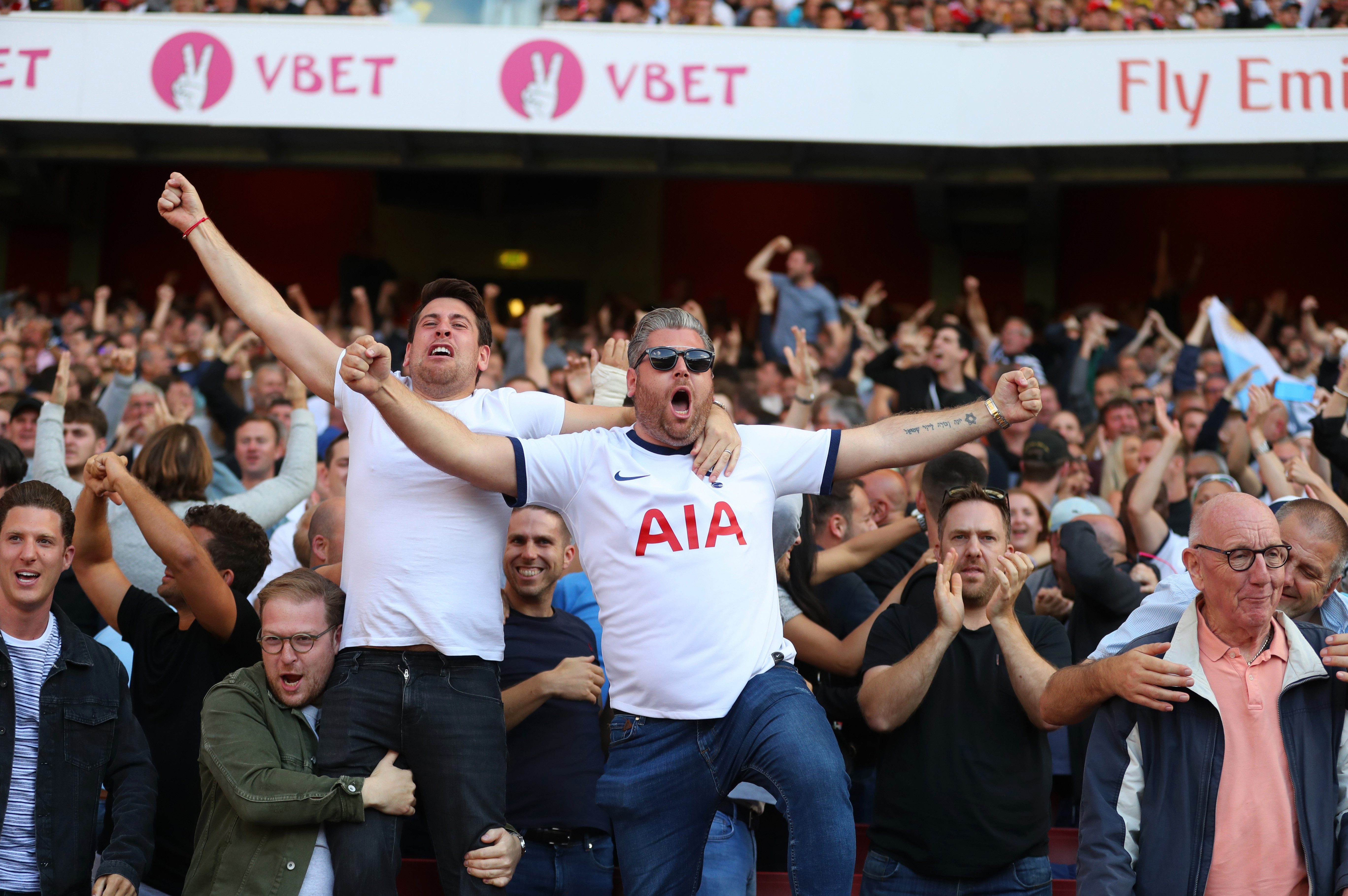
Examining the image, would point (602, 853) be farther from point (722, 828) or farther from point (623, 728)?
point (623, 728)

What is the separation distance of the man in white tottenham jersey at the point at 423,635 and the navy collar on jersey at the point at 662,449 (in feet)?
0.26

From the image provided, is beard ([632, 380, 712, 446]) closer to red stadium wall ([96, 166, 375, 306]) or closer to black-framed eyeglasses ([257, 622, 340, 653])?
black-framed eyeglasses ([257, 622, 340, 653])

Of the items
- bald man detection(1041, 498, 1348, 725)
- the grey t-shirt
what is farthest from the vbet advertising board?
bald man detection(1041, 498, 1348, 725)

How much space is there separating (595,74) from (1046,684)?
28.9 ft

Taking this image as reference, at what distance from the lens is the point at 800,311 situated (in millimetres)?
10109

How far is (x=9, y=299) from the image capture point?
13.1 metres

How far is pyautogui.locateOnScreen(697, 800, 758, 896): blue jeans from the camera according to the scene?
12.6 feet

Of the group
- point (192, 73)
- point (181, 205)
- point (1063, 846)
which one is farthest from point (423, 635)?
point (192, 73)

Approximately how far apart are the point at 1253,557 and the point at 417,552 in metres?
2.02

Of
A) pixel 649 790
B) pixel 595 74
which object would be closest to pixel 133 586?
pixel 649 790

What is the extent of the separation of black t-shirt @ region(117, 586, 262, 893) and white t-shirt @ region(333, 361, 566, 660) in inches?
26.2

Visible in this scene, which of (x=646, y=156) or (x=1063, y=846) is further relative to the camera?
(x=646, y=156)

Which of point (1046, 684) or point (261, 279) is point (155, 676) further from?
point (1046, 684)

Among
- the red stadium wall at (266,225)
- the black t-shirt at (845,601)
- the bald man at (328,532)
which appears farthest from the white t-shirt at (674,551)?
the red stadium wall at (266,225)
